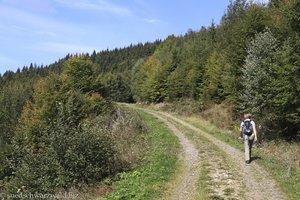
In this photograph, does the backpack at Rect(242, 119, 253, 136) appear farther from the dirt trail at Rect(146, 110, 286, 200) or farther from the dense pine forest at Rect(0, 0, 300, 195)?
the dense pine forest at Rect(0, 0, 300, 195)

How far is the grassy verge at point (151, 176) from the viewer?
1339 cm

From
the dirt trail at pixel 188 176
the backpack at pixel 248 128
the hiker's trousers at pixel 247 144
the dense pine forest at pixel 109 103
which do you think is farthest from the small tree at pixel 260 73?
the hiker's trousers at pixel 247 144

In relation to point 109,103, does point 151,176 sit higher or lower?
lower

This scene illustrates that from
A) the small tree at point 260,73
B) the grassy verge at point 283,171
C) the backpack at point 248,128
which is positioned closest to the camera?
the grassy verge at point 283,171

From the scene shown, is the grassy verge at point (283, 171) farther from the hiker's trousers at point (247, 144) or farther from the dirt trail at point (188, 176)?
the dirt trail at point (188, 176)

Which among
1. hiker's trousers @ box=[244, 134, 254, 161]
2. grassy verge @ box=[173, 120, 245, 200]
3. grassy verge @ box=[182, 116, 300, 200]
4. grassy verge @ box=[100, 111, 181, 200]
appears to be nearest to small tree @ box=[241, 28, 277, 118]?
grassy verge @ box=[182, 116, 300, 200]

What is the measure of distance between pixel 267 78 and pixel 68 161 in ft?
49.1

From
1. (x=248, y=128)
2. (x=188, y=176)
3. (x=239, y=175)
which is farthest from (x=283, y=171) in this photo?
(x=188, y=176)

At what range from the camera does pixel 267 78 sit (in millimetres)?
25875

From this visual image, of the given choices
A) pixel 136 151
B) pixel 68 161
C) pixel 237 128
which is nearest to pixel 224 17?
pixel 237 128

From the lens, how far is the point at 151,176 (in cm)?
1573

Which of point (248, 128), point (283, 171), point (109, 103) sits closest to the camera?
point (283, 171)

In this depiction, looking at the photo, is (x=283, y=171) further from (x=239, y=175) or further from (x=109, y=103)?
(x=109, y=103)

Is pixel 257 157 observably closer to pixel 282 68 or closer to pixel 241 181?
pixel 241 181
